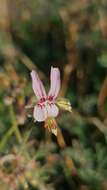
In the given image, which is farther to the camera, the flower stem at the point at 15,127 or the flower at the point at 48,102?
the flower stem at the point at 15,127

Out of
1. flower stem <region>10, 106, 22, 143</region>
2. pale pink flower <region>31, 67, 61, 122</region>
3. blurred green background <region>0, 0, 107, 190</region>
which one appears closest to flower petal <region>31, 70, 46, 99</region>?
pale pink flower <region>31, 67, 61, 122</region>

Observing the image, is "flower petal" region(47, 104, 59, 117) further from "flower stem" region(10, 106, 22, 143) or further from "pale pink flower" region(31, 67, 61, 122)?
"flower stem" region(10, 106, 22, 143)

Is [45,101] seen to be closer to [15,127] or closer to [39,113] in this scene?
[39,113]

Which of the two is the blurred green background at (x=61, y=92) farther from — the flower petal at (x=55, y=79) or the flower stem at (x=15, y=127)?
the flower petal at (x=55, y=79)

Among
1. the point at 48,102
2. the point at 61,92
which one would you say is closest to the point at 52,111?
the point at 48,102

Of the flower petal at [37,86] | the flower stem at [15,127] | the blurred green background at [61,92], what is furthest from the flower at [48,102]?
the flower stem at [15,127]

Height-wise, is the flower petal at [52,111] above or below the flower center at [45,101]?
below
